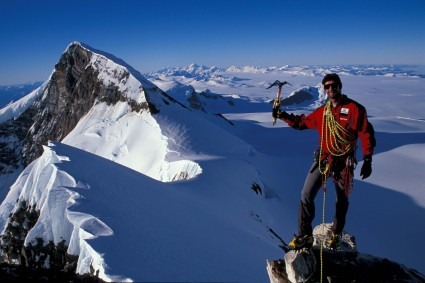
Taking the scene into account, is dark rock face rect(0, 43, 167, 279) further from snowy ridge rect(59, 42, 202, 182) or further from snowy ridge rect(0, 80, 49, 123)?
snowy ridge rect(0, 80, 49, 123)

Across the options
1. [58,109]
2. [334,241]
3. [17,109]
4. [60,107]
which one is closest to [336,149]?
[334,241]

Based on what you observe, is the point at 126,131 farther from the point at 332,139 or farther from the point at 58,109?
the point at 332,139

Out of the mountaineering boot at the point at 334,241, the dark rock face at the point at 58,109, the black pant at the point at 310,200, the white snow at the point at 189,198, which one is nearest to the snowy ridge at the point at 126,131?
the white snow at the point at 189,198

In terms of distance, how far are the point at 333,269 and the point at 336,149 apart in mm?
2400

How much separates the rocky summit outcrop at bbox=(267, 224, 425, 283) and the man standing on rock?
0.33 m

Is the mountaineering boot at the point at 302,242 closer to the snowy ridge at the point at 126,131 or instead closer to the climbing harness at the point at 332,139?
the climbing harness at the point at 332,139

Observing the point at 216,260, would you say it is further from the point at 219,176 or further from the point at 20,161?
the point at 20,161

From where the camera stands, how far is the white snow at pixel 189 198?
592 cm

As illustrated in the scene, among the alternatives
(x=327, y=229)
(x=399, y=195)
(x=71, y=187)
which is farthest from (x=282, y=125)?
(x=71, y=187)

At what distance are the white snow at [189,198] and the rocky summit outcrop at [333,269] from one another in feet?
2.53

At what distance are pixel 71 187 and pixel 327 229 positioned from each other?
8175 mm

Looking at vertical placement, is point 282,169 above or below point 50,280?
below

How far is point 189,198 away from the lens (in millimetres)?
11086

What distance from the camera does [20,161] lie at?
49.5 m
